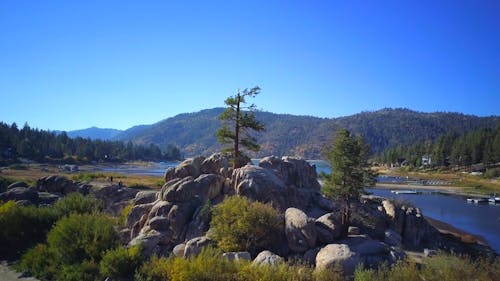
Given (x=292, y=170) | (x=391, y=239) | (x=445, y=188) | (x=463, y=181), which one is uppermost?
(x=292, y=170)

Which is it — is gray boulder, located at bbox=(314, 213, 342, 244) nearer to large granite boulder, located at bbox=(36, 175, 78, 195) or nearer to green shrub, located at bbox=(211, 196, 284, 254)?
green shrub, located at bbox=(211, 196, 284, 254)

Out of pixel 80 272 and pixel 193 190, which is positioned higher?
pixel 193 190

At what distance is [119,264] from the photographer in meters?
15.6

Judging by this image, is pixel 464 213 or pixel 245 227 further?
pixel 464 213

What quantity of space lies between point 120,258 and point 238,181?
37.1ft

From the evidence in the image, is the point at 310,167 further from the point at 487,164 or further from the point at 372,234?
the point at 487,164

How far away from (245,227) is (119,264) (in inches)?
227

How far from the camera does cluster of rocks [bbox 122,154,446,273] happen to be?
62.4ft

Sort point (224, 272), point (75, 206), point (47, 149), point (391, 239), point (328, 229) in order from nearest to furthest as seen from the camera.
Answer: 1. point (224, 272)
2. point (328, 229)
3. point (75, 206)
4. point (391, 239)
5. point (47, 149)

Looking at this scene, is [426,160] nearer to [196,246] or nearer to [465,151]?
[465,151]

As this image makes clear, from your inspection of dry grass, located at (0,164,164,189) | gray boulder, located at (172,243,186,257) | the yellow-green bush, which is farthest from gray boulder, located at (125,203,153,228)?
dry grass, located at (0,164,164,189)

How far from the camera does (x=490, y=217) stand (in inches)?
2532

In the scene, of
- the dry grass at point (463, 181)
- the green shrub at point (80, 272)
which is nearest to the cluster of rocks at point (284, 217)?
the green shrub at point (80, 272)

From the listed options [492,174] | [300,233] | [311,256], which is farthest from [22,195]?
[492,174]
